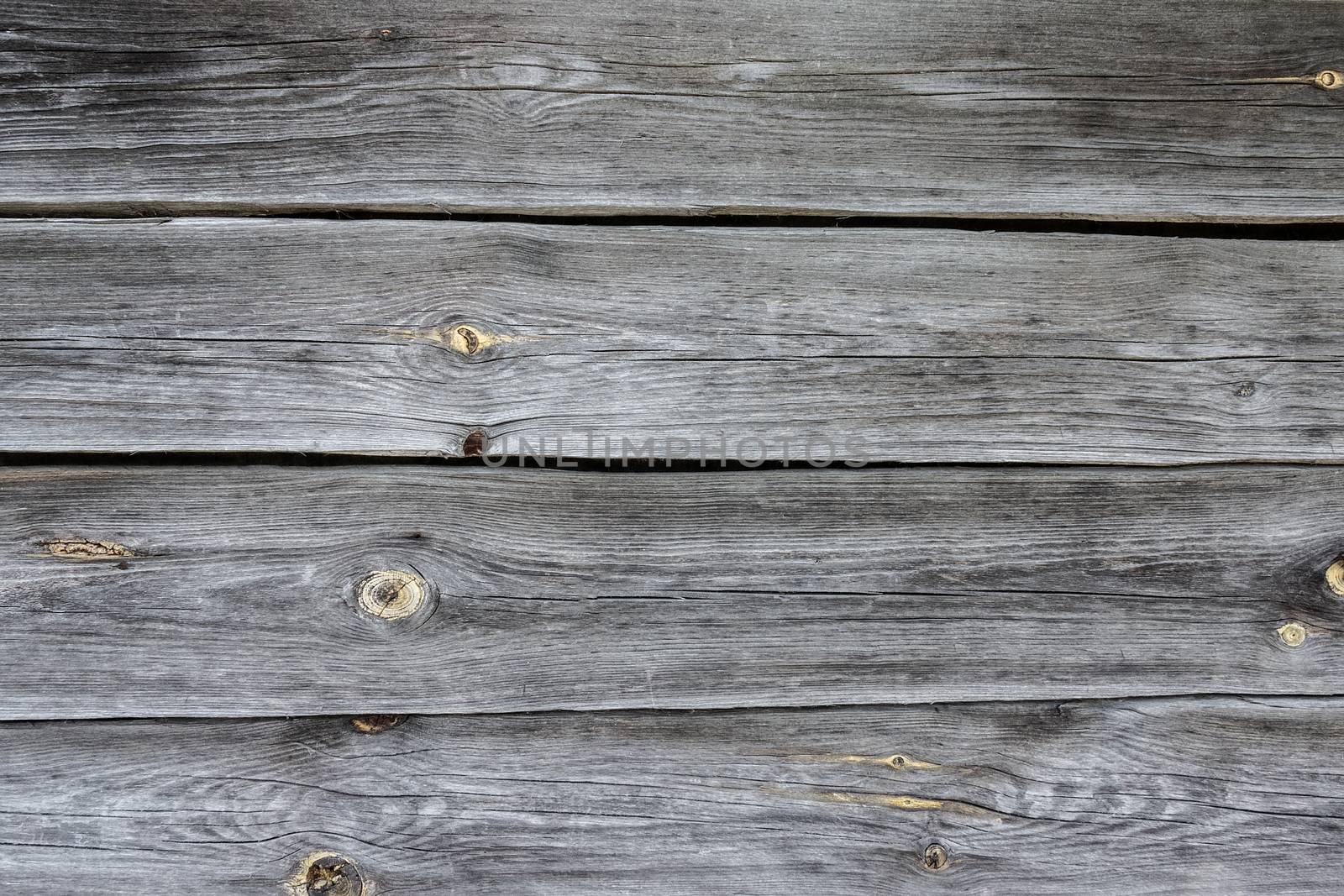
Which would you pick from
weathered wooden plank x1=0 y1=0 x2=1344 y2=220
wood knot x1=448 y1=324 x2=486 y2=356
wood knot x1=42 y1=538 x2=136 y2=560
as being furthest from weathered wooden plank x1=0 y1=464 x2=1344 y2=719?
weathered wooden plank x1=0 y1=0 x2=1344 y2=220

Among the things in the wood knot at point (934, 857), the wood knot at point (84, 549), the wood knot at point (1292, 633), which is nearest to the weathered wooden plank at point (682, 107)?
the wood knot at point (84, 549)

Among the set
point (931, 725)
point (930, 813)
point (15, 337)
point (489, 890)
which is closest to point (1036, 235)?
point (931, 725)

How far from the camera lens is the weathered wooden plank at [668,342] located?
2.92 feet

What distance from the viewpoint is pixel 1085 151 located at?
91 cm

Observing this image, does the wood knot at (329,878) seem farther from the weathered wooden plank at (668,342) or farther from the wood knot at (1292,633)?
the wood knot at (1292,633)

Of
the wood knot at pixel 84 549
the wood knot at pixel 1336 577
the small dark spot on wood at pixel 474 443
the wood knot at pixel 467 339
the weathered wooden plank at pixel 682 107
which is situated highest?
the weathered wooden plank at pixel 682 107

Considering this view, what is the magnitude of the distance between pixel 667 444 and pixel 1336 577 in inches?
33.2

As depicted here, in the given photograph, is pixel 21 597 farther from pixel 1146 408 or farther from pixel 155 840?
pixel 1146 408

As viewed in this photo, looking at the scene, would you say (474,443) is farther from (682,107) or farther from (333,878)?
(333,878)

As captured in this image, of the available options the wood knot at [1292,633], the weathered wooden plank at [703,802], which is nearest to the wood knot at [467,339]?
the weathered wooden plank at [703,802]

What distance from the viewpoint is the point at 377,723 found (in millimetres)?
940

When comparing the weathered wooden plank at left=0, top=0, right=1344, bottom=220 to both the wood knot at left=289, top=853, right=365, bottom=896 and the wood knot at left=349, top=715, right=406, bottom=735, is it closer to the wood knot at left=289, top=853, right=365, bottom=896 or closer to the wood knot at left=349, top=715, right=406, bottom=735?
the wood knot at left=349, top=715, right=406, bottom=735

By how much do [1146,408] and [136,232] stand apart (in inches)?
47.6

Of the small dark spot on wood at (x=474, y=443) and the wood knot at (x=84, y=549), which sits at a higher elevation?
the small dark spot on wood at (x=474, y=443)
